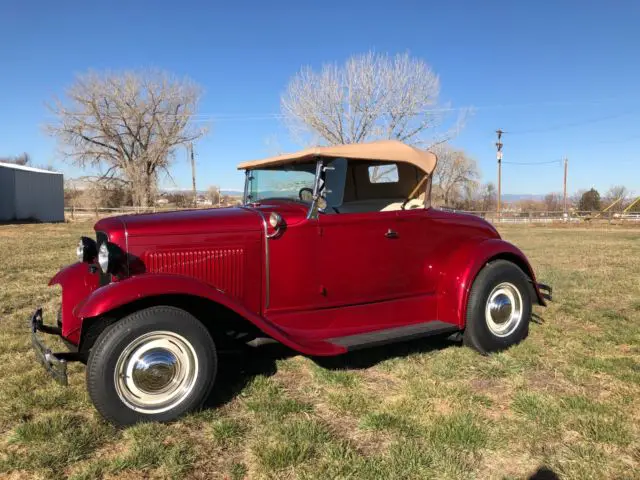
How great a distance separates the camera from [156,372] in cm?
301

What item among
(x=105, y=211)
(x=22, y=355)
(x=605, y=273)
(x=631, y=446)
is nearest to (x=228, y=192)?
(x=22, y=355)

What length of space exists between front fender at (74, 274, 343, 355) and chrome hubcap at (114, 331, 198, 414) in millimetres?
272

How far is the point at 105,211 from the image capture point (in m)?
36.2

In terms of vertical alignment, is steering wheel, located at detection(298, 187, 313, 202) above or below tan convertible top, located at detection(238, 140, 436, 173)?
below

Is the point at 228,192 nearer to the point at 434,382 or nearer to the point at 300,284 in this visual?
the point at 300,284

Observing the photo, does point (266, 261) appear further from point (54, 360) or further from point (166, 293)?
point (54, 360)

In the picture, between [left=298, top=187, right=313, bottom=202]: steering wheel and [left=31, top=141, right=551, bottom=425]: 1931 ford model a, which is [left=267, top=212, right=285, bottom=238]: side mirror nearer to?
[left=31, top=141, right=551, bottom=425]: 1931 ford model a

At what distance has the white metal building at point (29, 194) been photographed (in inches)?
1086

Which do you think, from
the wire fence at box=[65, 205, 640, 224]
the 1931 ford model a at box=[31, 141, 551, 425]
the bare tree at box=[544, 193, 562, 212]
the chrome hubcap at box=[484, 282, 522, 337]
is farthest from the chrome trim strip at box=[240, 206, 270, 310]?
the bare tree at box=[544, 193, 562, 212]

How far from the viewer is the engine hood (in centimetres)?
334

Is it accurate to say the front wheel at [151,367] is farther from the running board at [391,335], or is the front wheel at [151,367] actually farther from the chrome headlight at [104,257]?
the running board at [391,335]

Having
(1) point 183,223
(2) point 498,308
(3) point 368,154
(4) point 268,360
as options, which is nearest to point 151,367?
(1) point 183,223

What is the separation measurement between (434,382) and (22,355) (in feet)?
11.7

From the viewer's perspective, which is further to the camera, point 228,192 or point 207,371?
point 228,192
